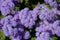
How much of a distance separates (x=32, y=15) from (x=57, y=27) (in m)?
0.32

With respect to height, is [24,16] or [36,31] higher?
[24,16]

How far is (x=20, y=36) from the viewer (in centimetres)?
204

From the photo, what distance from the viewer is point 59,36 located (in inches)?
84.5

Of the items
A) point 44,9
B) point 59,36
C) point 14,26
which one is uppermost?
point 44,9

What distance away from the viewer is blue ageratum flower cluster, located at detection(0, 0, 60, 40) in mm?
2049

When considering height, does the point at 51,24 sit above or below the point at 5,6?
below

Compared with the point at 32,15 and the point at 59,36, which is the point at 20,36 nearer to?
the point at 32,15

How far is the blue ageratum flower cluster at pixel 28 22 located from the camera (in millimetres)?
2049

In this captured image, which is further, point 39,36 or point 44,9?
point 44,9

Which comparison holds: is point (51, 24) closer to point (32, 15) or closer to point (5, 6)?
point (32, 15)

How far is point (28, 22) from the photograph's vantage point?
2.12 meters

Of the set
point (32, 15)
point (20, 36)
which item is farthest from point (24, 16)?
point (20, 36)

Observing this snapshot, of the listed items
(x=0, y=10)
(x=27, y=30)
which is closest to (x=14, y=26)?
(x=27, y=30)

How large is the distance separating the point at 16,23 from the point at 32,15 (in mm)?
207
